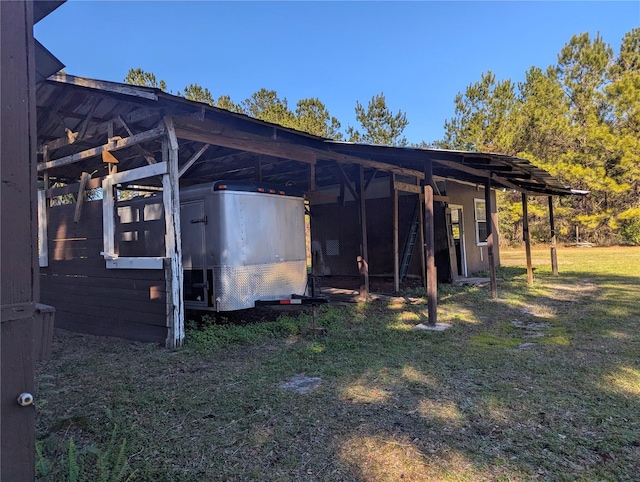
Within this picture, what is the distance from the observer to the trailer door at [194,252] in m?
6.19

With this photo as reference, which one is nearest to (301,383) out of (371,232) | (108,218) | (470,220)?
(108,218)

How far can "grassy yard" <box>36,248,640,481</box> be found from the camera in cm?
255

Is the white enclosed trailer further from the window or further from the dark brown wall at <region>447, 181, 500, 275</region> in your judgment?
the window

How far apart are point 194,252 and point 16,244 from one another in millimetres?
5006

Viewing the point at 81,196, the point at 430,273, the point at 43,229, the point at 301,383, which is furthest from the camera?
the point at 43,229

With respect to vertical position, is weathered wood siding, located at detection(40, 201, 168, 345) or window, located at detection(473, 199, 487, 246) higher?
window, located at detection(473, 199, 487, 246)

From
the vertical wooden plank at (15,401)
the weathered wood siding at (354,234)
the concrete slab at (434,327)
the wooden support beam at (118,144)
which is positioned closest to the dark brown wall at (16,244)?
the vertical wooden plank at (15,401)

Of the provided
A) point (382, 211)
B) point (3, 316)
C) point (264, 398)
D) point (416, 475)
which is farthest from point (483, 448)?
point (382, 211)

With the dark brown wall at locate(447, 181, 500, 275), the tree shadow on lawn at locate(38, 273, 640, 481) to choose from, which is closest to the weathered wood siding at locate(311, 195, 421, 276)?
the dark brown wall at locate(447, 181, 500, 275)

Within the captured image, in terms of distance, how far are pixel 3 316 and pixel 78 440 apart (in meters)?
2.15

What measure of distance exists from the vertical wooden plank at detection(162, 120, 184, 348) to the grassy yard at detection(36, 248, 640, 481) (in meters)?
0.34

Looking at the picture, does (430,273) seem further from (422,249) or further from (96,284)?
(96,284)

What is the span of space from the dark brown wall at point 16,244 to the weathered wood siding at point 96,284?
13.9ft

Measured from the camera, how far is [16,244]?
4.57ft
